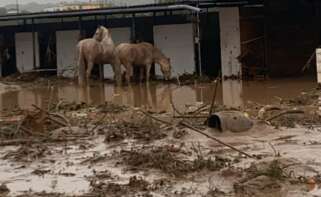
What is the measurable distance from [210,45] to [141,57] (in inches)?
158

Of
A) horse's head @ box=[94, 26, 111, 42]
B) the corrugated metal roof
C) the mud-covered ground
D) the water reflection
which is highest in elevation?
the corrugated metal roof

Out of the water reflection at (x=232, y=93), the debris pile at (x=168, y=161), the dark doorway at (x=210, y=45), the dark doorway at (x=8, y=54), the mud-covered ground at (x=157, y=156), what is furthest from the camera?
the dark doorway at (x=8, y=54)

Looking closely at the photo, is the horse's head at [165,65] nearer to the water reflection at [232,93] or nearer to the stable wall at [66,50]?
the water reflection at [232,93]

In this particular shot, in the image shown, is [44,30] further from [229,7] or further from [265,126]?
[265,126]

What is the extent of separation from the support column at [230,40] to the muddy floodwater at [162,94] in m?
2.08

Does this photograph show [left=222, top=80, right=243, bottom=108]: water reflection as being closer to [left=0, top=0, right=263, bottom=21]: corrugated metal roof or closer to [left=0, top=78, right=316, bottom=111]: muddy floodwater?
[left=0, top=78, right=316, bottom=111]: muddy floodwater

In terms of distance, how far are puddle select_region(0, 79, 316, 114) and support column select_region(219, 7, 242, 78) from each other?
2.11m

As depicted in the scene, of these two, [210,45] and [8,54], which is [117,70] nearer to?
[210,45]

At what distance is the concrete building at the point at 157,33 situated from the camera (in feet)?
99.9

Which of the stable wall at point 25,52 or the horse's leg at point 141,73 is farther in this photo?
the stable wall at point 25,52

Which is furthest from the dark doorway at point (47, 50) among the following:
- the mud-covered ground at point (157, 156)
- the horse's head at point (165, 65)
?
the mud-covered ground at point (157, 156)

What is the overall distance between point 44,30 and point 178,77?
8912 mm

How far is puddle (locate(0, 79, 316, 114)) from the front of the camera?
2061 centimetres

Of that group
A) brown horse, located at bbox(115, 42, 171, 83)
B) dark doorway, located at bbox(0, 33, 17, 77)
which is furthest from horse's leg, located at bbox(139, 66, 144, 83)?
dark doorway, located at bbox(0, 33, 17, 77)
